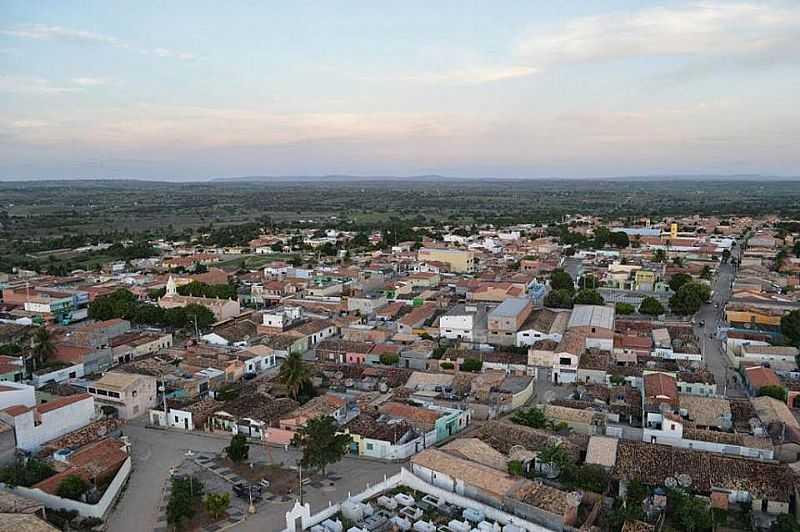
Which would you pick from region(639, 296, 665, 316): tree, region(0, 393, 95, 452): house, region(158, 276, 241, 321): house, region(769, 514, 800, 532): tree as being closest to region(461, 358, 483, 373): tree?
region(769, 514, 800, 532): tree

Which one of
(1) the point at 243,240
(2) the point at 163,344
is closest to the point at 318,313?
(2) the point at 163,344

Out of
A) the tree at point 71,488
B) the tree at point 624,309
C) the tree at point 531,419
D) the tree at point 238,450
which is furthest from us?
the tree at point 624,309

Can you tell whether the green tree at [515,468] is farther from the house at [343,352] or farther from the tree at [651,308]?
the tree at [651,308]

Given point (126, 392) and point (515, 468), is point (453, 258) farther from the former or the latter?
point (515, 468)

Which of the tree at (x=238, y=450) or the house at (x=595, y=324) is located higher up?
the house at (x=595, y=324)

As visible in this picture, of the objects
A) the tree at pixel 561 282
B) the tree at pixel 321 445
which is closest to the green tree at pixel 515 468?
the tree at pixel 321 445

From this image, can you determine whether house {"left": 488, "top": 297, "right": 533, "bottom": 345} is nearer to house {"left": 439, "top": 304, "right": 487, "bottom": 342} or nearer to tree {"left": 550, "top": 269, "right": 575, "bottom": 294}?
house {"left": 439, "top": 304, "right": 487, "bottom": 342}

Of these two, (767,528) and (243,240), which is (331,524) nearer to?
(767,528)
